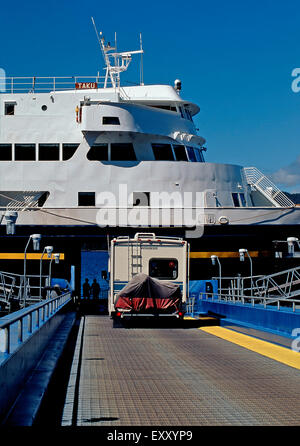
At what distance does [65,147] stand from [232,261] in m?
9.83

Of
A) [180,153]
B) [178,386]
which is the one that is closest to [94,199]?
[180,153]

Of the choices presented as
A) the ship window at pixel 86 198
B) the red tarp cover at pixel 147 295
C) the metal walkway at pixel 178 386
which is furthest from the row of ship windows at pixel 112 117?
the metal walkway at pixel 178 386

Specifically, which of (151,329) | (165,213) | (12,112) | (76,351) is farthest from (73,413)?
(12,112)

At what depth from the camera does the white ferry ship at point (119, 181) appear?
2884 cm

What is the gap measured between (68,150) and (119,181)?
3341 millimetres

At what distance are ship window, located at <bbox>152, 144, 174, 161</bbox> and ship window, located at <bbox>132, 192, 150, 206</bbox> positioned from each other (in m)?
2.60

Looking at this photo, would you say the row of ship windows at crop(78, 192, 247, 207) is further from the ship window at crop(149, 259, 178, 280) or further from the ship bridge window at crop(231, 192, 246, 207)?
the ship window at crop(149, 259, 178, 280)

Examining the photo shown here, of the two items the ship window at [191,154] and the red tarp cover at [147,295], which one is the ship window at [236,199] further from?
the red tarp cover at [147,295]

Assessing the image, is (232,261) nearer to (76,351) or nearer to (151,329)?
(151,329)

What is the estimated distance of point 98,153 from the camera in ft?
103

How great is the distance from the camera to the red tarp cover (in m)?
20.1

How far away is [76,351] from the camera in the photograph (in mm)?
13992

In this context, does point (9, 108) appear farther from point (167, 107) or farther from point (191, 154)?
point (191, 154)

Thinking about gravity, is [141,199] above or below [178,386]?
above
